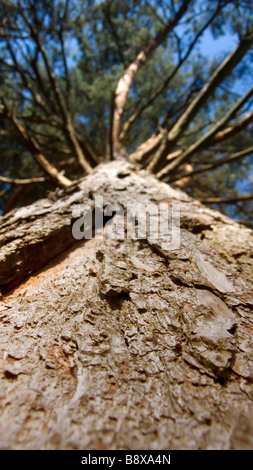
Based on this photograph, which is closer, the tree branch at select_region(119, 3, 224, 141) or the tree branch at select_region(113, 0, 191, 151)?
the tree branch at select_region(119, 3, 224, 141)

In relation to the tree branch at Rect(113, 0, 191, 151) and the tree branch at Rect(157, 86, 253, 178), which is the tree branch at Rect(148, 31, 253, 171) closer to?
the tree branch at Rect(157, 86, 253, 178)

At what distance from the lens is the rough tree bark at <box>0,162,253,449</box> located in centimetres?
52

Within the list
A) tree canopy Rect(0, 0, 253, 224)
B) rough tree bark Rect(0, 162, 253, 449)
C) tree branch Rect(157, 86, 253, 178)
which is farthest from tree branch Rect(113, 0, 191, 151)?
rough tree bark Rect(0, 162, 253, 449)

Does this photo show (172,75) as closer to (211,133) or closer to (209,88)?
(209,88)

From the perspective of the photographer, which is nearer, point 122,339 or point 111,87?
point 122,339

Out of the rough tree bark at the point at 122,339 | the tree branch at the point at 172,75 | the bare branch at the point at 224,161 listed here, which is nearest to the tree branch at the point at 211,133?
the bare branch at the point at 224,161

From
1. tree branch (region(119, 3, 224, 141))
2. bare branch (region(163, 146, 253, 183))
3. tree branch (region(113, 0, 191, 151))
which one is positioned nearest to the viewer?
bare branch (region(163, 146, 253, 183))

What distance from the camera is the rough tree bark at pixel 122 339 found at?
524 mm

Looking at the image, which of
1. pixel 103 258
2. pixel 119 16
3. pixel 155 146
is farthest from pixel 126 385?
pixel 119 16

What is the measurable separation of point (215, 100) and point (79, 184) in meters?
5.10

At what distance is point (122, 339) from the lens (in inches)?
29.7

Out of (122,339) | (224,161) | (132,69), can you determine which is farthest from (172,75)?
(122,339)

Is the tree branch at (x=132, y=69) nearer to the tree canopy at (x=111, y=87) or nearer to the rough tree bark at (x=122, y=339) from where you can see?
the tree canopy at (x=111, y=87)
